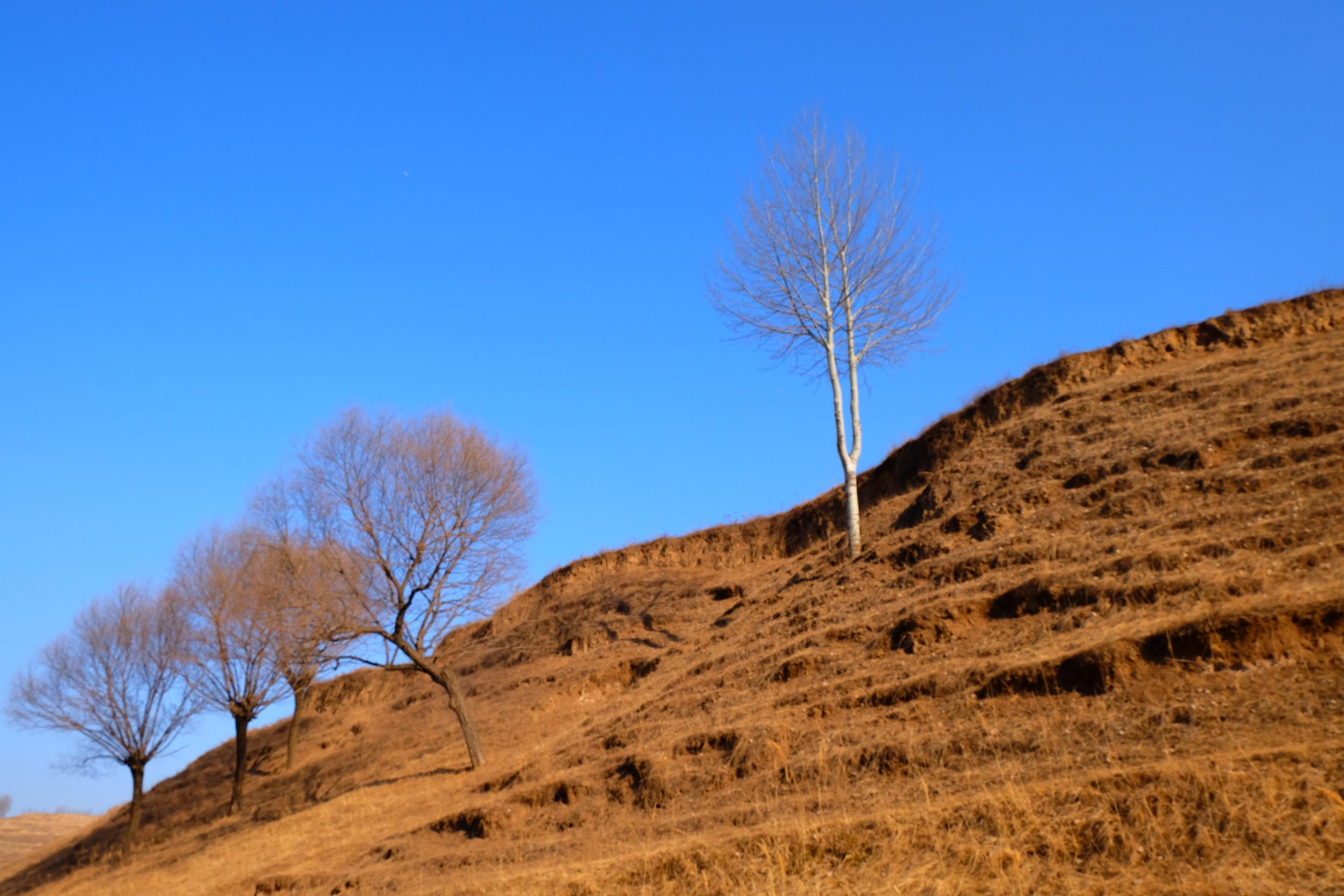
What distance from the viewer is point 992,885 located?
22.4 feet

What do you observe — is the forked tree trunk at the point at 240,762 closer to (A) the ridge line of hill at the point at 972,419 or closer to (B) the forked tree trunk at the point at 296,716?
(B) the forked tree trunk at the point at 296,716

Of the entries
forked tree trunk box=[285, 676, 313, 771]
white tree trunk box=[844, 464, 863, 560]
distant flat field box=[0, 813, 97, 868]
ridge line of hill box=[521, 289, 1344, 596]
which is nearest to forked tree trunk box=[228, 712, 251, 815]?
forked tree trunk box=[285, 676, 313, 771]

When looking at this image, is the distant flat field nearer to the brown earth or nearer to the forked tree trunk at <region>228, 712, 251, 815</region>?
the brown earth

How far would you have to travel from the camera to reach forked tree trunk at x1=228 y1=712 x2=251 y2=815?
24797 millimetres

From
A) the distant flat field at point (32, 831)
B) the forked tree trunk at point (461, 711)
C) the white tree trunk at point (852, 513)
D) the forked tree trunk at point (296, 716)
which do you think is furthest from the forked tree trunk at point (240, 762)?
the white tree trunk at point (852, 513)

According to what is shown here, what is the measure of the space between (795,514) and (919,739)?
643 inches

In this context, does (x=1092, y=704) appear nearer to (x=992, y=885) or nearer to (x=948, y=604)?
(x=992, y=885)

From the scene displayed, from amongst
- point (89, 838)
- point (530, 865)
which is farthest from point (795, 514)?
point (89, 838)

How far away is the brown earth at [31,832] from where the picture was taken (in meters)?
34.4

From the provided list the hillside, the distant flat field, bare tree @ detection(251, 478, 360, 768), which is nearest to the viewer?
the hillside

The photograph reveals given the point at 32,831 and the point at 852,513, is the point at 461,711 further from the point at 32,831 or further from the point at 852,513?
the point at 32,831

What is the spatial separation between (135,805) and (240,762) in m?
3.90

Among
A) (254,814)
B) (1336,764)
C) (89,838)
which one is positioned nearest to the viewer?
(1336,764)

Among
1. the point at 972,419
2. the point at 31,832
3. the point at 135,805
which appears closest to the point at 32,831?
the point at 31,832
